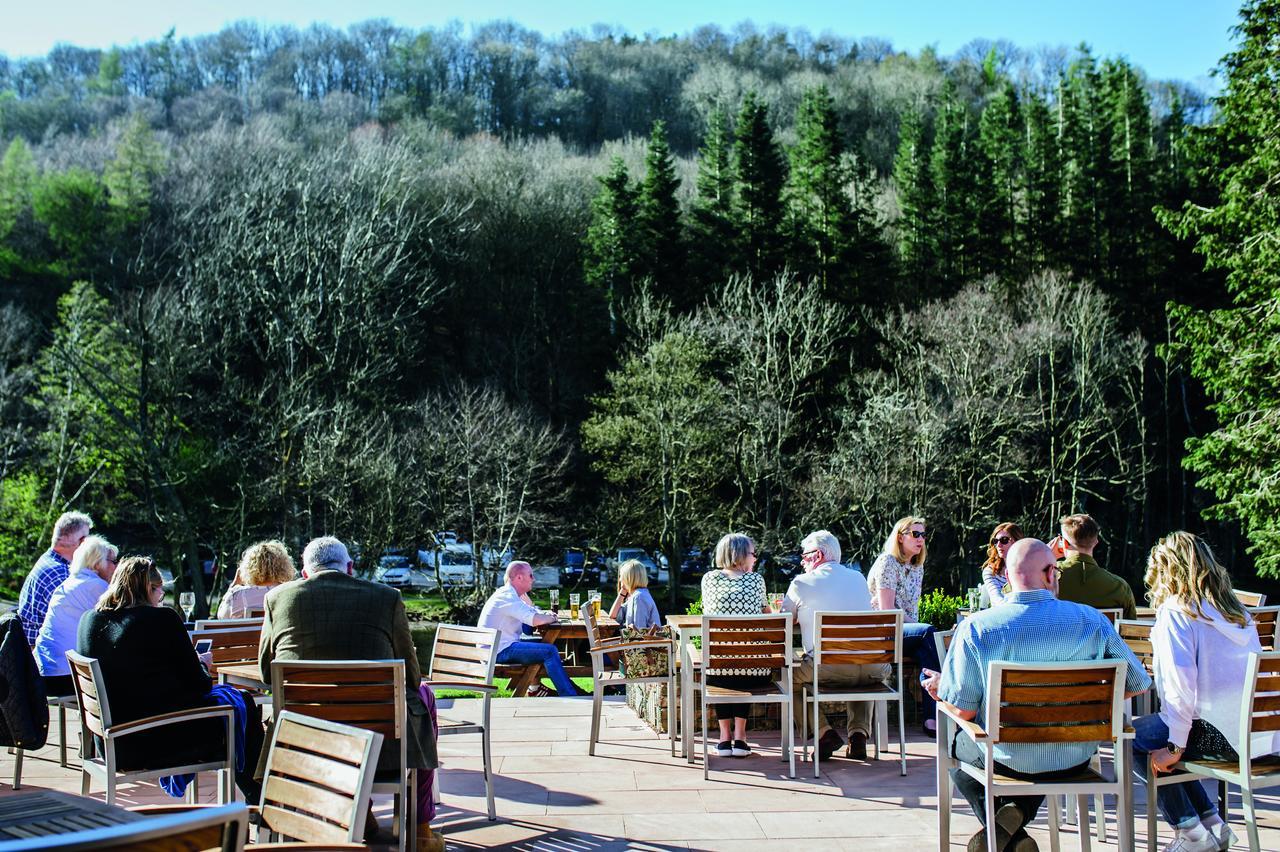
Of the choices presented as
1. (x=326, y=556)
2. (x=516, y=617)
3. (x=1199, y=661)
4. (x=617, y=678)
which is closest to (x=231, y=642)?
(x=326, y=556)

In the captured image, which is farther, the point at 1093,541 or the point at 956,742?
the point at 1093,541

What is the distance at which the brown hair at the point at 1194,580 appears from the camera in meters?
4.62

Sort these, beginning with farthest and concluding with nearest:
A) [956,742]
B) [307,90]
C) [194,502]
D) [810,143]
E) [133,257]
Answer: [307,90] < [810,143] < [133,257] < [194,502] < [956,742]

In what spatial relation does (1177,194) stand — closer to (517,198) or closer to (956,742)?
(517,198)

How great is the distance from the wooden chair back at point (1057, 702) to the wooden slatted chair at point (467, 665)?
263cm

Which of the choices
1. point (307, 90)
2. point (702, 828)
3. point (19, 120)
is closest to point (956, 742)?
point (702, 828)

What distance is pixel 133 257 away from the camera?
38.6m

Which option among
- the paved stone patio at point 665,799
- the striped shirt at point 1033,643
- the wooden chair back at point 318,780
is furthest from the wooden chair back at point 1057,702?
the wooden chair back at point 318,780

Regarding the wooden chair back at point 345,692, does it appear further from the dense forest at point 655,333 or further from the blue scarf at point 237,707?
the dense forest at point 655,333

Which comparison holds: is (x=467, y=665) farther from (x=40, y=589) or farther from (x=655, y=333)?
(x=655, y=333)

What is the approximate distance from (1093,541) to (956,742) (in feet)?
9.15

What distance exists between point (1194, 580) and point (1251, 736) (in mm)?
635

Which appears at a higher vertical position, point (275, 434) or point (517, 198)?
point (517, 198)

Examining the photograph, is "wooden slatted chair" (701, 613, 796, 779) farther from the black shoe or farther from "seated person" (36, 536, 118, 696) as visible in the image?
"seated person" (36, 536, 118, 696)
